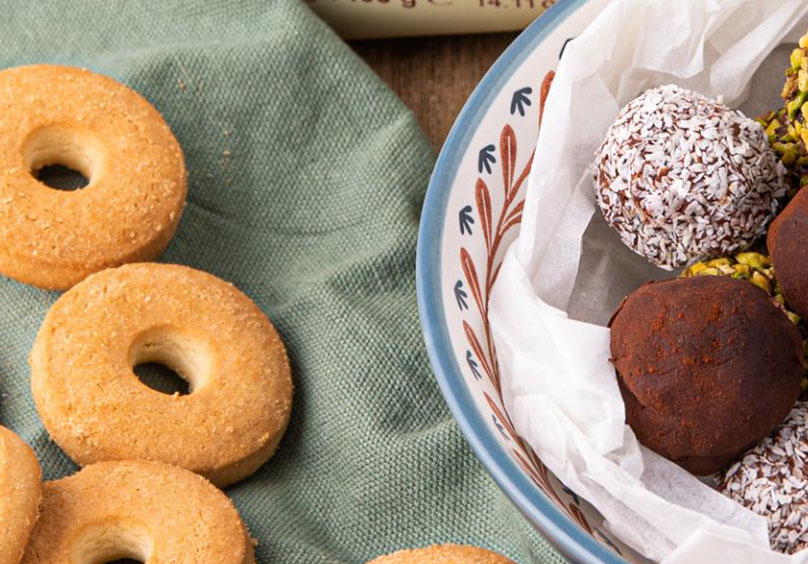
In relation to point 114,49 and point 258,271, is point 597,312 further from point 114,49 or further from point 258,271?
point 114,49

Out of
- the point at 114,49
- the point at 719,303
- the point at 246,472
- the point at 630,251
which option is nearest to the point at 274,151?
the point at 114,49

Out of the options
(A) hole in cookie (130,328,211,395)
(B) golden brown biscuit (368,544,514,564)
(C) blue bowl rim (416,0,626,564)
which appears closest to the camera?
(C) blue bowl rim (416,0,626,564)

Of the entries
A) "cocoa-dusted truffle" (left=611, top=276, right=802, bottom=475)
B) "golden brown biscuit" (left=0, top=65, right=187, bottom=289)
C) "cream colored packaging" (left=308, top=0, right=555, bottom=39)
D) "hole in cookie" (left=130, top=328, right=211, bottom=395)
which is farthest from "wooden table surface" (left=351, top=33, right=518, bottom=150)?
"cocoa-dusted truffle" (left=611, top=276, right=802, bottom=475)

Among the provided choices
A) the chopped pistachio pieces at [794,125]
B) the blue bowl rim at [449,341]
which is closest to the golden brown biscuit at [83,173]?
the blue bowl rim at [449,341]

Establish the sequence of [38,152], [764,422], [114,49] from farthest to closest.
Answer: [114,49] < [38,152] < [764,422]

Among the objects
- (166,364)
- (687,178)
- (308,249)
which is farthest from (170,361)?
(687,178)

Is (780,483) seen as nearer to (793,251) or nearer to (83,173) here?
(793,251)

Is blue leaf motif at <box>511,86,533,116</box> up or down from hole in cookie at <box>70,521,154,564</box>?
up

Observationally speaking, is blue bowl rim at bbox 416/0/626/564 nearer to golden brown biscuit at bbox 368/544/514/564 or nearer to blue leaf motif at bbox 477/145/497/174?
blue leaf motif at bbox 477/145/497/174
